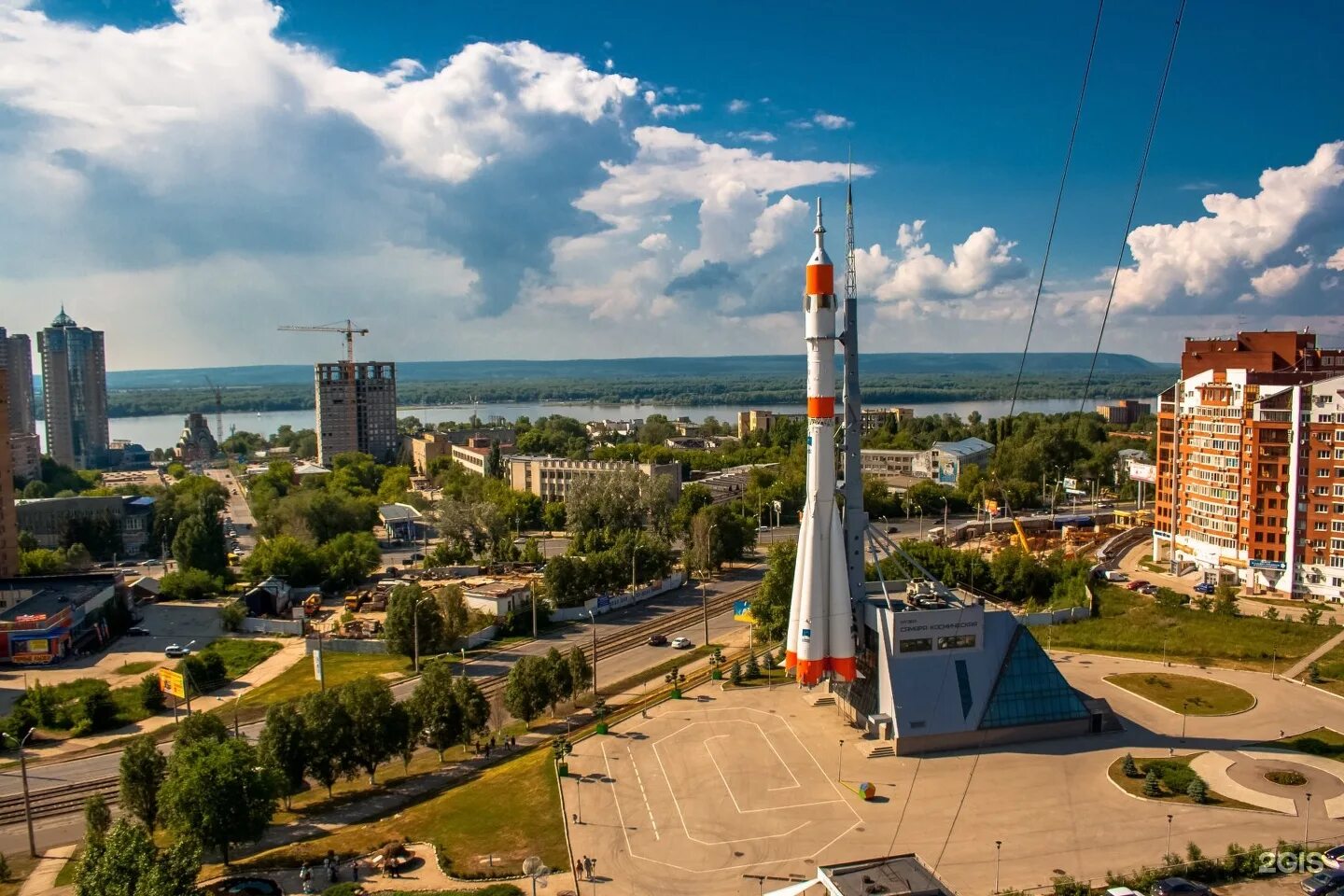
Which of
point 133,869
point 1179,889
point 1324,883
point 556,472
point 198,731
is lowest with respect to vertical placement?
point 1179,889

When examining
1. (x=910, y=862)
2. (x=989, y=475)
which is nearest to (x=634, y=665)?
(x=910, y=862)

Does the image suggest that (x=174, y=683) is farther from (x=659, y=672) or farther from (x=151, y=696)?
(x=659, y=672)

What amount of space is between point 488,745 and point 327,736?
260 inches

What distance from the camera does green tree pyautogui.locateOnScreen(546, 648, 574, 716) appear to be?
1390 inches

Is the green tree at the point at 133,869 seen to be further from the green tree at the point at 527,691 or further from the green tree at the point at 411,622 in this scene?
→ the green tree at the point at 411,622

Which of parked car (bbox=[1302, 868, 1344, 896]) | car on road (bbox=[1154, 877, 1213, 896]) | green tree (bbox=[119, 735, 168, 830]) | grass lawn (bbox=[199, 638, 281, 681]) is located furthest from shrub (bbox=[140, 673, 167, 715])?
parked car (bbox=[1302, 868, 1344, 896])

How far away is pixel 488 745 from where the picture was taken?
34.2 m

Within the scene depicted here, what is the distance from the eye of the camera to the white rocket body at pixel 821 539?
115 ft

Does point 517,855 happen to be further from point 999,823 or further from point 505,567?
point 505,567

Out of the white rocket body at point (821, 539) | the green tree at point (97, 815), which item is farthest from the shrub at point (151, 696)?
the white rocket body at point (821, 539)

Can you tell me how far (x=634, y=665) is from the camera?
4459 centimetres

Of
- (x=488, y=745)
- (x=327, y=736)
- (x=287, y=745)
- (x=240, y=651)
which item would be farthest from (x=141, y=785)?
(x=240, y=651)

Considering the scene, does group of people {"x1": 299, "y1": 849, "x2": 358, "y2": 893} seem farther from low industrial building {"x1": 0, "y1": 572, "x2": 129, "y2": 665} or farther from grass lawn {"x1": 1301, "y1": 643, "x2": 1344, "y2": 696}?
grass lawn {"x1": 1301, "y1": 643, "x2": 1344, "y2": 696}

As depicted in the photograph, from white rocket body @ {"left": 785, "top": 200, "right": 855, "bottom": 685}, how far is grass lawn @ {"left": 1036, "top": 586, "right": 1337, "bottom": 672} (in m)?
16.6
